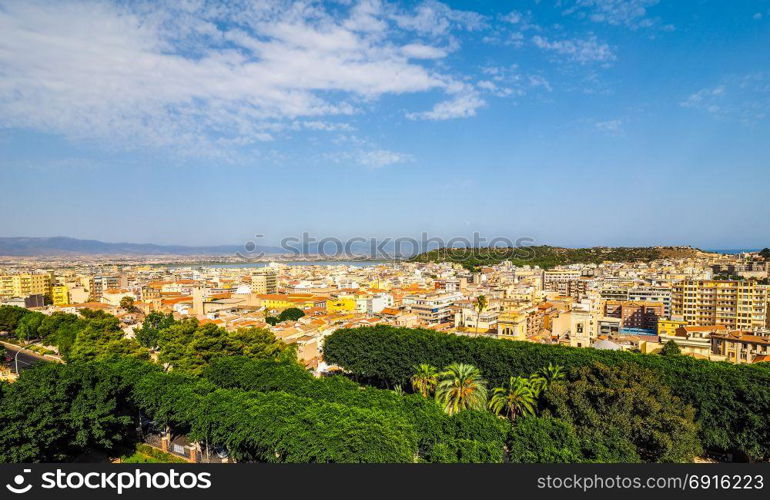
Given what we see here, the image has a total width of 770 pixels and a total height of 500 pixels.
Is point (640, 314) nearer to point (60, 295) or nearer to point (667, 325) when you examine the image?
point (667, 325)

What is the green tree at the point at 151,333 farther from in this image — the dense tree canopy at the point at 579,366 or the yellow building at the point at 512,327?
the yellow building at the point at 512,327

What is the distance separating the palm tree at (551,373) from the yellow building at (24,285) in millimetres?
78017

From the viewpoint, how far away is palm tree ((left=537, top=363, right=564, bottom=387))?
21969 millimetres

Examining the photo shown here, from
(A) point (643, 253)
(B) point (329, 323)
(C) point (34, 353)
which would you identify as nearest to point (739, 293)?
(B) point (329, 323)

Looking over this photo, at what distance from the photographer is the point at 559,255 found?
137 metres

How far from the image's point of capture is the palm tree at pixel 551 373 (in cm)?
2197

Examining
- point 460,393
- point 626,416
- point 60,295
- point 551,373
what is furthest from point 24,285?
point 626,416

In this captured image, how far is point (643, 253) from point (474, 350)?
425ft

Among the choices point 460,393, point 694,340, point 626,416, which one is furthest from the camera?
point 694,340

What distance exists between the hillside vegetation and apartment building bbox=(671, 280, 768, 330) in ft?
216

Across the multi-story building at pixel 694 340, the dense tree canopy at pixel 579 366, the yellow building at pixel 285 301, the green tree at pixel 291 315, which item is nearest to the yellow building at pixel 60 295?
the yellow building at pixel 285 301

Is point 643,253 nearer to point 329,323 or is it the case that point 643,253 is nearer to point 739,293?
point 739,293

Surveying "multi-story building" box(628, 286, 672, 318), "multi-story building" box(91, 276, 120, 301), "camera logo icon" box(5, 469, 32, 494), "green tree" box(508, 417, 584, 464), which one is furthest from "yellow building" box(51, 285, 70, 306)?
Result: "multi-story building" box(628, 286, 672, 318)

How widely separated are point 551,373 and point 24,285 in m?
80.7
